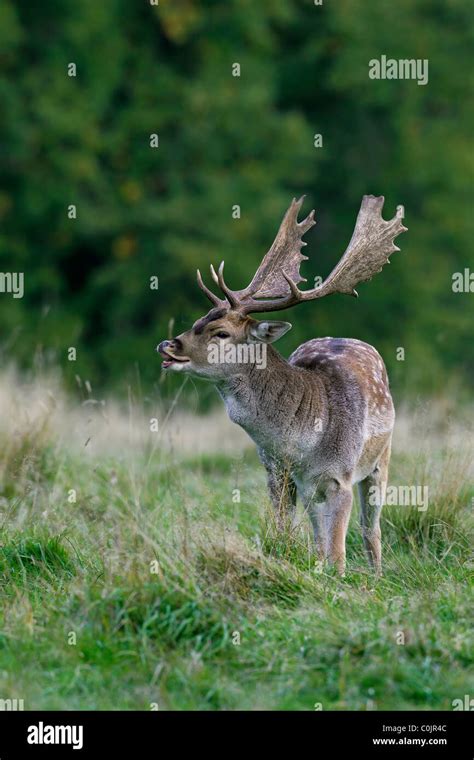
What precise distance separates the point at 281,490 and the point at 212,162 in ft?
57.9

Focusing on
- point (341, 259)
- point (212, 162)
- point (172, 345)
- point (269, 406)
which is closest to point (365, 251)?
point (341, 259)

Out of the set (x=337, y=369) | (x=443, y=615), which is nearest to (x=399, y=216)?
(x=337, y=369)

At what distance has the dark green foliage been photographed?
75.2 feet

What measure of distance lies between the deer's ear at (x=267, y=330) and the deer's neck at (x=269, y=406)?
13 centimetres

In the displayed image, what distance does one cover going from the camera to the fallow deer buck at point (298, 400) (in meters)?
7.38

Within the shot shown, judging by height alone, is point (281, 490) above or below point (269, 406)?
below

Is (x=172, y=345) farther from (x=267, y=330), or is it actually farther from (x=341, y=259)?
(x=341, y=259)

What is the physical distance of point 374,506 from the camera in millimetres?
8039

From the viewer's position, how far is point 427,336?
982 inches

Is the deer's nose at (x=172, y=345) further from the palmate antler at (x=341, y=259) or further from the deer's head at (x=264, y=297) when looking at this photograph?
the palmate antler at (x=341, y=259)
